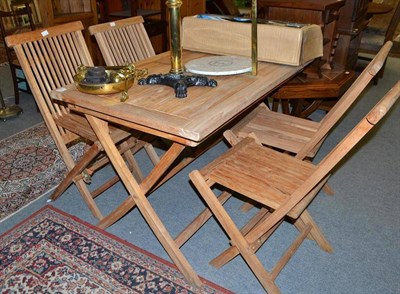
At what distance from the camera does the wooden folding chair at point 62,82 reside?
191 cm

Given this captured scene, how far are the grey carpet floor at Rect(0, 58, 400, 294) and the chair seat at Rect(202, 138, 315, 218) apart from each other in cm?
48

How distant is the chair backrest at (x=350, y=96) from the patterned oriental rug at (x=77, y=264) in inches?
31.4

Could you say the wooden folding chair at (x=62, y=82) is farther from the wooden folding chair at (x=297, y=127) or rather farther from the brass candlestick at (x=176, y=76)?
the wooden folding chair at (x=297, y=127)

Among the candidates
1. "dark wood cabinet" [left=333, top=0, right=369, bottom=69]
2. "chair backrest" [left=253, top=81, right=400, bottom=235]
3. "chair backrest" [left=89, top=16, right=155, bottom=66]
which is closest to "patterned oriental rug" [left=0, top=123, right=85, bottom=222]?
"chair backrest" [left=89, top=16, right=155, bottom=66]

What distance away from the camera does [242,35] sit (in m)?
1.88

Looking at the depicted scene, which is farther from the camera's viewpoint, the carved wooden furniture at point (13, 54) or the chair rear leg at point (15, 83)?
the chair rear leg at point (15, 83)

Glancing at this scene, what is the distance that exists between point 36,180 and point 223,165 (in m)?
1.40

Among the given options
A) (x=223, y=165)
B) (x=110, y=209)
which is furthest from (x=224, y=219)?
(x=110, y=209)

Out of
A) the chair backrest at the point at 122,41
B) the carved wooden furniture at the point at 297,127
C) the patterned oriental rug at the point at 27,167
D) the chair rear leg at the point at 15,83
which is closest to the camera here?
the carved wooden furniture at the point at 297,127

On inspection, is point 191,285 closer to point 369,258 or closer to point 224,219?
point 224,219

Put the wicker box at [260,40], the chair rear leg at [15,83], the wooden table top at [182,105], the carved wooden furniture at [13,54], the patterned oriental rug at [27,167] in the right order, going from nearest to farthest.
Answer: the wooden table top at [182,105], the wicker box at [260,40], the patterned oriental rug at [27,167], the carved wooden furniture at [13,54], the chair rear leg at [15,83]

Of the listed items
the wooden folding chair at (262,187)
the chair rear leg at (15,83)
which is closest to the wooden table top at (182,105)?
the wooden folding chair at (262,187)

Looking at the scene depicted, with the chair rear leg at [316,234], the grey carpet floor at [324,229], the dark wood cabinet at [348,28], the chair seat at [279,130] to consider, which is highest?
the dark wood cabinet at [348,28]

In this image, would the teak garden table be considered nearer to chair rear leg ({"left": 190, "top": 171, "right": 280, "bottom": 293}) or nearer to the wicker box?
the wicker box
